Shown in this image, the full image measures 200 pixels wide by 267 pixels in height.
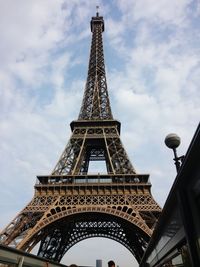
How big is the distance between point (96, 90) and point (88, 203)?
22260 millimetres

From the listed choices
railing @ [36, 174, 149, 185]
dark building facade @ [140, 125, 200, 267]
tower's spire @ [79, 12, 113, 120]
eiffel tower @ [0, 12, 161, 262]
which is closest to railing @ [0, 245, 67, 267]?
dark building facade @ [140, 125, 200, 267]

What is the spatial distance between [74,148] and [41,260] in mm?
26427

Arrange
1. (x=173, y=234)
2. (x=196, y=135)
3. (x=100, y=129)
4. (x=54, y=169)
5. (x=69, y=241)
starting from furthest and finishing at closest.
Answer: (x=100, y=129) → (x=69, y=241) → (x=54, y=169) → (x=173, y=234) → (x=196, y=135)

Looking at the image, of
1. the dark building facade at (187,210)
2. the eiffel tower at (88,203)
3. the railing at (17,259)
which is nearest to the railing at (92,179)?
the eiffel tower at (88,203)

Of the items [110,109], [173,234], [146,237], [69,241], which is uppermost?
[110,109]

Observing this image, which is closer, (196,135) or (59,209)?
(196,135)

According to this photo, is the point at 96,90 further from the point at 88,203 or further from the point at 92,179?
the point at 88,203

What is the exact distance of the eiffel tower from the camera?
23625mm

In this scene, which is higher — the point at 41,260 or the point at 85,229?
the point at 85,229

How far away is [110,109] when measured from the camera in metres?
40.5

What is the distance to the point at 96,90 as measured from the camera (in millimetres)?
42906

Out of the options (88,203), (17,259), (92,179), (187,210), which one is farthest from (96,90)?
(187,210)

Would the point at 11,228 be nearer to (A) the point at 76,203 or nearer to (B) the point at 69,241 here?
(A) the point at 76,203

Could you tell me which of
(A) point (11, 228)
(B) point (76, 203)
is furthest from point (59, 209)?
(A) point (11, 228)
